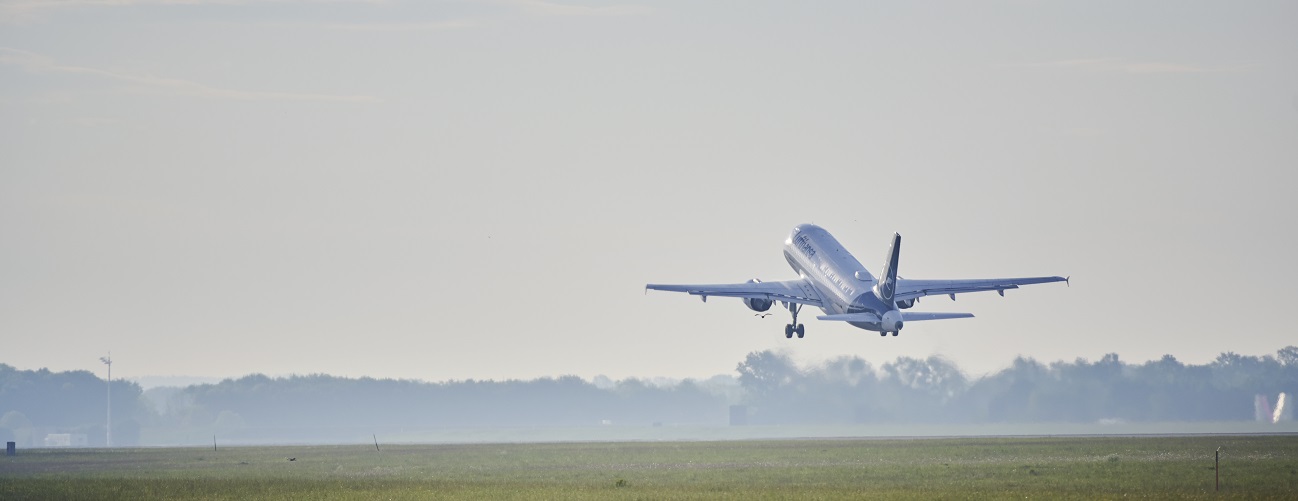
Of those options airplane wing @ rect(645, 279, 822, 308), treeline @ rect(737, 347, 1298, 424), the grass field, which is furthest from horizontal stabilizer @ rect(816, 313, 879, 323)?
treeline @ rect(737, 347, 1298, 424)

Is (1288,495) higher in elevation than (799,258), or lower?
lower

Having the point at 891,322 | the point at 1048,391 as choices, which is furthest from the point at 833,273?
→ the point at 1048,391

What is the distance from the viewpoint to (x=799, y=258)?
446ft

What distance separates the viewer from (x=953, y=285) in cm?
12669

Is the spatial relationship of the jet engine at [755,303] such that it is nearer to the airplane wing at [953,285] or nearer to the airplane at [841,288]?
the airplane at [841,288]

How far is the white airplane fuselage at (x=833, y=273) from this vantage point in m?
118

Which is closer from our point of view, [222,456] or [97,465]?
[97,465]

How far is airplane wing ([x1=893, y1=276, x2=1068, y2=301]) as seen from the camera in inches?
4926

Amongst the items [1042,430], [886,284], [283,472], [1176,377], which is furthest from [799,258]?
[1176,377]

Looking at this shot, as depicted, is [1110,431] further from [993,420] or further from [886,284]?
[886,284]

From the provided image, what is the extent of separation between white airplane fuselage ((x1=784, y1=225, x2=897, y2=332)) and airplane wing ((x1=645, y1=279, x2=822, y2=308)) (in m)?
0.94

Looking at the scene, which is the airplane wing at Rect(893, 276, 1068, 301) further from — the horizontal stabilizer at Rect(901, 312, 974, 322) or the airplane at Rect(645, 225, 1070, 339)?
the horizontal stabilizer at Rect(901, 312, 974, 322)

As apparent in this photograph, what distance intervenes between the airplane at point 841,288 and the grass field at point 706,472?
9.35 m

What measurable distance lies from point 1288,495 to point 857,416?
366 ft
